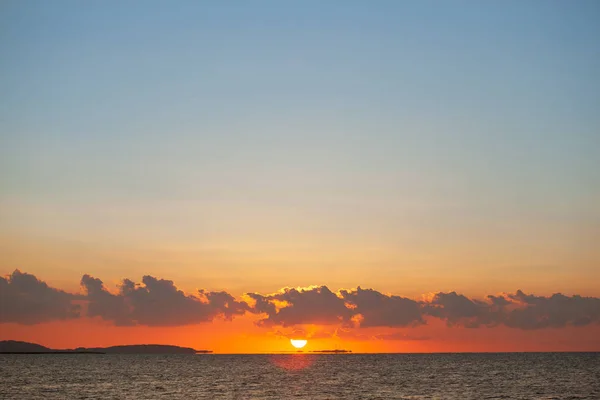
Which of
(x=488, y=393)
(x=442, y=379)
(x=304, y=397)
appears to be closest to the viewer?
(x=304, y=397)

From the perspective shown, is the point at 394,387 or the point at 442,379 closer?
the point at 394,387

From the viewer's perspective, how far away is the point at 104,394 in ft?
441

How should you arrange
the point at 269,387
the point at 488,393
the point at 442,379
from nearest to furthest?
1. the point at 488,393
2. the point at 269,387
3. the point at 442,379

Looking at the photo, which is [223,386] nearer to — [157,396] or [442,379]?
[157,396]

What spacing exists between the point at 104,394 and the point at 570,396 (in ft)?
292

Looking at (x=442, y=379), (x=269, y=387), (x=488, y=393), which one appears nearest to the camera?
(x=488, y=393)

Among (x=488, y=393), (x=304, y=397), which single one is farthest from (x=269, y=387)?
(x=488, y=393)

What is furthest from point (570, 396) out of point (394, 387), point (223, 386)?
point (223, 386)

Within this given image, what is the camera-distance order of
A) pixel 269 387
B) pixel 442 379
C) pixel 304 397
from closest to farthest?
pixel 304 397
pixel 269 387
pixel 442 379

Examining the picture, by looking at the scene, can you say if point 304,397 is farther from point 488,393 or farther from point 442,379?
point 442,379

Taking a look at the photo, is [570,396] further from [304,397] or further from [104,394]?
[104,394]

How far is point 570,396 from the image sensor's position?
130 metres

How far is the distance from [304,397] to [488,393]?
37.4 m

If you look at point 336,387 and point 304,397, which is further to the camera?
point 336,387
